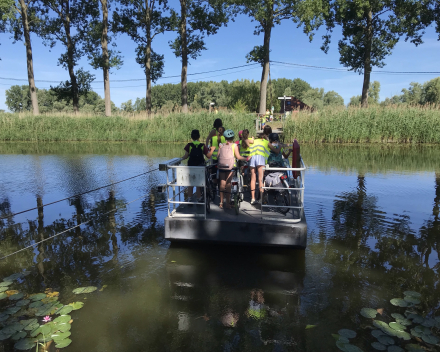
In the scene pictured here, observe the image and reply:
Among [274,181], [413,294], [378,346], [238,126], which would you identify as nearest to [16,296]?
[274,181]

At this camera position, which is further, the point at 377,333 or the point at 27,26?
the point at 27,26

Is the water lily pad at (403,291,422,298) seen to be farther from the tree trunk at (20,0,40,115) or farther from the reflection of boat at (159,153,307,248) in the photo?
the tree trunk at (20,0,40,115)

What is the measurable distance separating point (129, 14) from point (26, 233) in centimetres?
3316

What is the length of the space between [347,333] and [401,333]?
586 mm

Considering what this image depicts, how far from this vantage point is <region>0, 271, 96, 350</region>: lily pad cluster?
3627mm

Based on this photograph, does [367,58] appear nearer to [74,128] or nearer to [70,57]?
[74,128]

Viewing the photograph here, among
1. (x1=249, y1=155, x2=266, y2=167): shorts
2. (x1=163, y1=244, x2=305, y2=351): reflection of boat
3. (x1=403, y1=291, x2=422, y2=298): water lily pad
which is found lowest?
(x1=163, y1=244, x2=305, y2=351): reflection of boat

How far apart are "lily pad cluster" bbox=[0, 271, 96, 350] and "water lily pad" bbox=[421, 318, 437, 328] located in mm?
3891

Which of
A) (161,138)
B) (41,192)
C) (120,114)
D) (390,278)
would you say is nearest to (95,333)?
(390,278)

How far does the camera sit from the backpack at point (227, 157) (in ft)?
21.0

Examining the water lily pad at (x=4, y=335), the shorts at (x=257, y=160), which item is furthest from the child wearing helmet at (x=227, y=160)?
the water lily pad at (x=4, y=335)

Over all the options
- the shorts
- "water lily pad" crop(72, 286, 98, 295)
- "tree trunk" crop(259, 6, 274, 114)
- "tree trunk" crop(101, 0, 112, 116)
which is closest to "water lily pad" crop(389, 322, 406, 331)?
the shorts

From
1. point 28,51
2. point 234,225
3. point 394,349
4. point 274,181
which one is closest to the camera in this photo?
point 394,349

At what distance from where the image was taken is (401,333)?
12.1 feet
